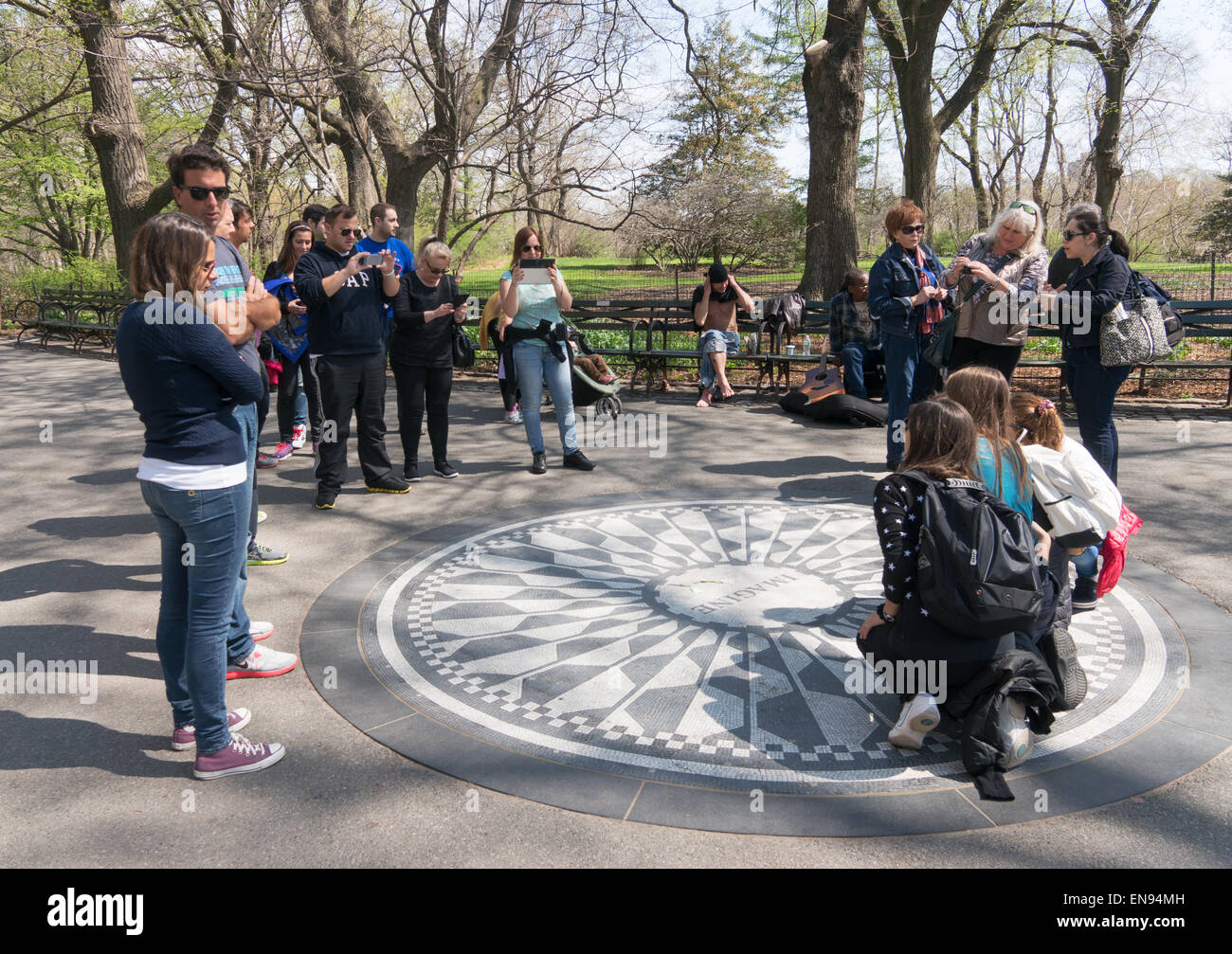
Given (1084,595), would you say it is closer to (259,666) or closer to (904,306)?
(904,306)

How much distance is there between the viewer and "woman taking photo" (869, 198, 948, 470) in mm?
7012

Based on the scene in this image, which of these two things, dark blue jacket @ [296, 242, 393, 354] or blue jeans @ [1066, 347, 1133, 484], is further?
dark blue jacket @ [296, 242, 393, 354]

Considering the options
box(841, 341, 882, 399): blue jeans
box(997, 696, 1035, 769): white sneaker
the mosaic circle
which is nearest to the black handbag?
the mosaic circle

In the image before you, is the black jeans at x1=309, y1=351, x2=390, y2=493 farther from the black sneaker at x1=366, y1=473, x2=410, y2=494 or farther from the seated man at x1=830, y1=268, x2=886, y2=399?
the seated man at x1=830, y1=268, x2=886, y2=399

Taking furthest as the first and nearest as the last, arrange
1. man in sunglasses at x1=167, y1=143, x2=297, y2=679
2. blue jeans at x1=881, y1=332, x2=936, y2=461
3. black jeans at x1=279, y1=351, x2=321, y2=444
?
black jeans at x1=279, y1=351, x2=321, y2=444 < blue jeans at x1=881, y1=332, x2=936, y2=461 < man in sunglasses at x1=167, y1=143, x2=297, y2=679

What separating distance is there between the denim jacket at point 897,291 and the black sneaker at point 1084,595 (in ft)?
10.1

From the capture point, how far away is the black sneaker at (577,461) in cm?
798

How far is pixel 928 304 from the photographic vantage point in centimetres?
714

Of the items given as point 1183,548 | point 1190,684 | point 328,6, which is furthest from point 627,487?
point 328,6

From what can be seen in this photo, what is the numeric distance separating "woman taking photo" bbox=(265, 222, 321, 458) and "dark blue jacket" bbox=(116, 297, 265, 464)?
4449 mm

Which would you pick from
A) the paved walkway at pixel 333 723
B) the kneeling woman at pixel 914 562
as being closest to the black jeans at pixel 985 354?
the paved walkway at pixel 333 723

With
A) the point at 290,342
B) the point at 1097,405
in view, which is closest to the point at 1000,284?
the point at 1097,405

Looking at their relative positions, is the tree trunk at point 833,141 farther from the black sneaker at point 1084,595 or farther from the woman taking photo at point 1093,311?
the black sneaker at point 1084,595

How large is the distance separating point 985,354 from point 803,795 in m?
4.50
